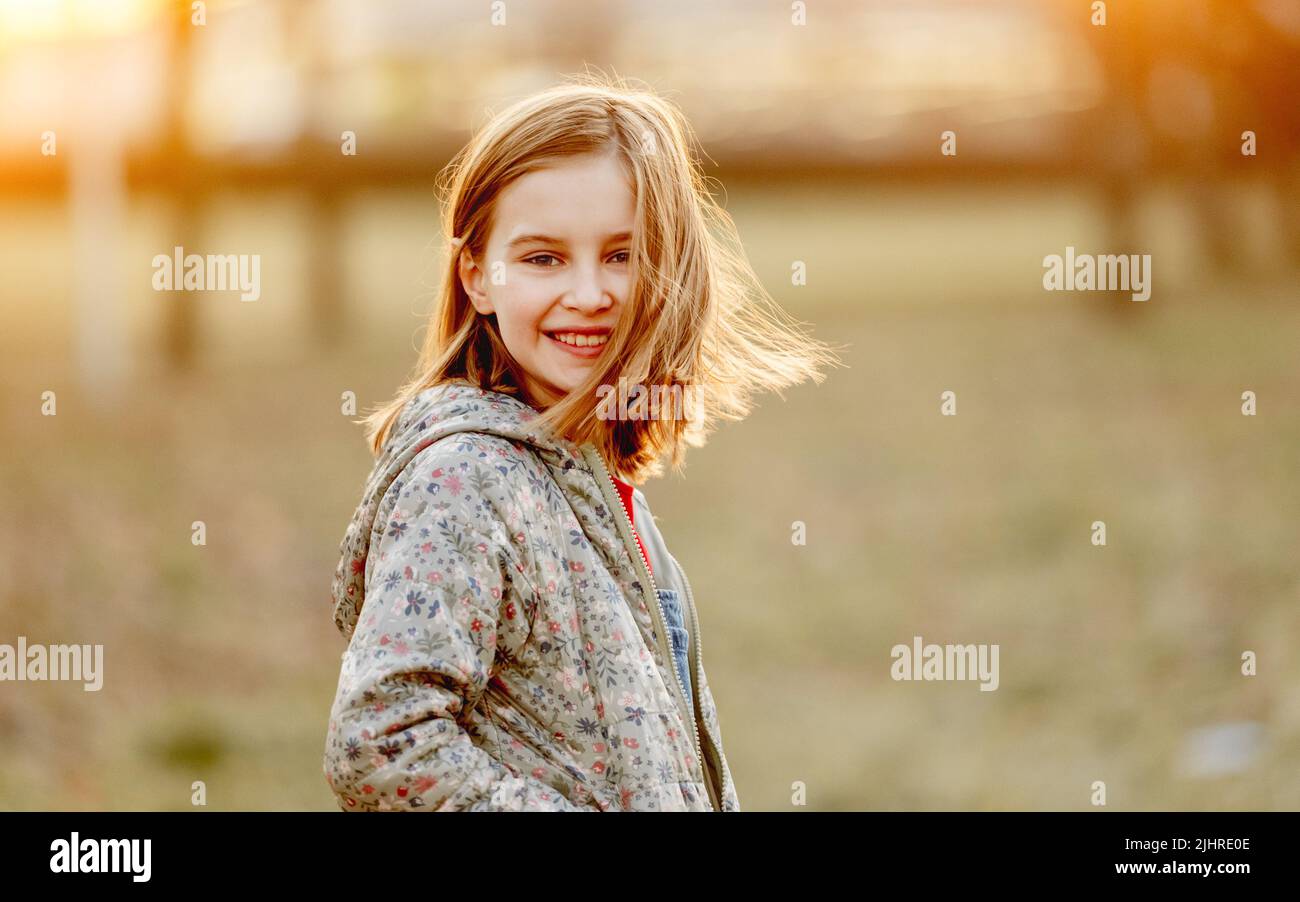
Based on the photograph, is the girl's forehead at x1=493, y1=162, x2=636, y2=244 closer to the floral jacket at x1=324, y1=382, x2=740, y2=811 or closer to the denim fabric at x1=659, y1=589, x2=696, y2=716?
the floral jacket at x1=324, y1=382, x2=740, y2=811

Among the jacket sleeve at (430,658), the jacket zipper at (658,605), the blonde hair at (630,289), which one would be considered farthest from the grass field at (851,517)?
the jacket sleeve at (430,658)

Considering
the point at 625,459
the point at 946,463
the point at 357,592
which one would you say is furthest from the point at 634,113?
the point at 946,463

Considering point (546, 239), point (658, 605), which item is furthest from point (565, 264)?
point (658, 605)

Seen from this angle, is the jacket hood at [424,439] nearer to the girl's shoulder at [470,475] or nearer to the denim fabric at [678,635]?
the girl's shoulder at [470,475]

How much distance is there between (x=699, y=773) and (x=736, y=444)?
6.36 m

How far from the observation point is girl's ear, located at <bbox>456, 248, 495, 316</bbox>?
156 cm

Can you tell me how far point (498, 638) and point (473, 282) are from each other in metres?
0.46

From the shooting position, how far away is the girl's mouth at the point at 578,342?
148 cm

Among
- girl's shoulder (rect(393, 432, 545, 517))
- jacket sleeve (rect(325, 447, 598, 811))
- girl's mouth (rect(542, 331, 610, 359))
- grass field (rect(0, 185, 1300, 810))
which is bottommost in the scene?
jacket sleeve (rect(325, 447, 598, 811))

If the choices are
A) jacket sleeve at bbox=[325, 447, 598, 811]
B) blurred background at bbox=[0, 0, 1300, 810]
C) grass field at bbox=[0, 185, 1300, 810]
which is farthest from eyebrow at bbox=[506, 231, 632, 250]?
blurred background at bbox=[0, 0, 1300, 810]

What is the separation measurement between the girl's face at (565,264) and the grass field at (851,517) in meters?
2.50

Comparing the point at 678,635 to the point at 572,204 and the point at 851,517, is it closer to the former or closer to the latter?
the point at 572,204

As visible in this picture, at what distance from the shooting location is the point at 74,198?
781cm
